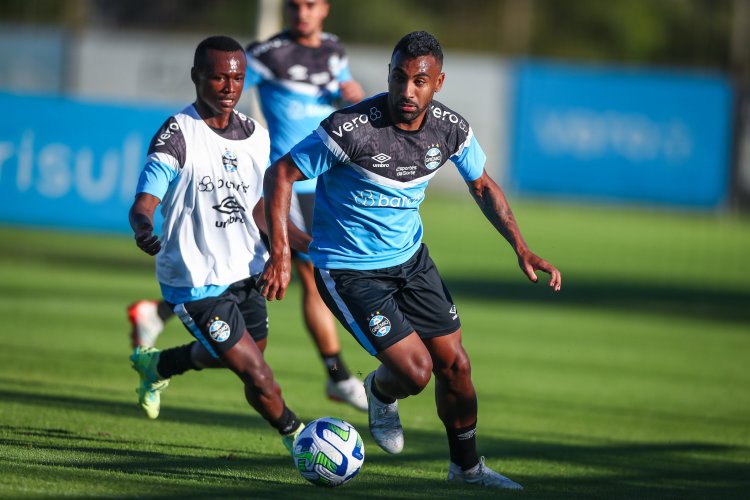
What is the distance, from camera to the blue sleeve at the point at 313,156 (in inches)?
245

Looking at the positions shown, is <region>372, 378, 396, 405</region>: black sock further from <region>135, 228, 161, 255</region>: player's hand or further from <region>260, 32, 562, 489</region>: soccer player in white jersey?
<region>135, 228, 161, 255</region>: player's hand

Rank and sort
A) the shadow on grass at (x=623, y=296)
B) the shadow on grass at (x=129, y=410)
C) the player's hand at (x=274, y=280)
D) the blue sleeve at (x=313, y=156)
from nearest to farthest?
the player's hand at (x=274, y=280) < the blue sleeve at (x=313, y=156) < the shadow on grass at (x=129, y=410) < the shadow on grass at (x=623, y=296)

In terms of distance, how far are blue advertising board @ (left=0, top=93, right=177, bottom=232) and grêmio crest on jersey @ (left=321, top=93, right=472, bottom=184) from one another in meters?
11.7

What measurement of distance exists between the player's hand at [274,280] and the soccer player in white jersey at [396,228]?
3 centimetres

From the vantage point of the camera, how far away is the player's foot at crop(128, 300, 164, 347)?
8805mm

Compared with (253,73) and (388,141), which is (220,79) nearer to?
(388,141)

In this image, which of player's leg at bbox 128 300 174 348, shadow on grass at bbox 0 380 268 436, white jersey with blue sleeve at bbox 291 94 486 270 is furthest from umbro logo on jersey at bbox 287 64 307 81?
white jersey with blue sleeve at bbox 291 94 486 270

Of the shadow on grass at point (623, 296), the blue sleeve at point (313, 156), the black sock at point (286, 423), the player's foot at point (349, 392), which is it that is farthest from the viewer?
the shadow on grass at point (623, 296)

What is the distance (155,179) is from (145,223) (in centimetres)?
41

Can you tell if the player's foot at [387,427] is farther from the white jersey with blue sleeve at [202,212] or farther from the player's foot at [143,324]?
the player's foot at [143,324]

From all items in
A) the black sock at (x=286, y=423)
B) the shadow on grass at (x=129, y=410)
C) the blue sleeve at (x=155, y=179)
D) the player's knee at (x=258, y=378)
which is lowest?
the shadow on grass at (x=129, y=410)

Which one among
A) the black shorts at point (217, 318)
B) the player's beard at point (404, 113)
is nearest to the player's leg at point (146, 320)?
the black shorts at point (217, 318)

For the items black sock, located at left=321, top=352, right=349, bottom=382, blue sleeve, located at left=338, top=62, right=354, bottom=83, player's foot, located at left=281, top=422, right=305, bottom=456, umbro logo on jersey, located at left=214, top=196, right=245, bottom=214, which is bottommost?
black sock, located at left=321, top=352, right=349, bottom=382

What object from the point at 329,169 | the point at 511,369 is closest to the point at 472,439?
the point at 329,169
